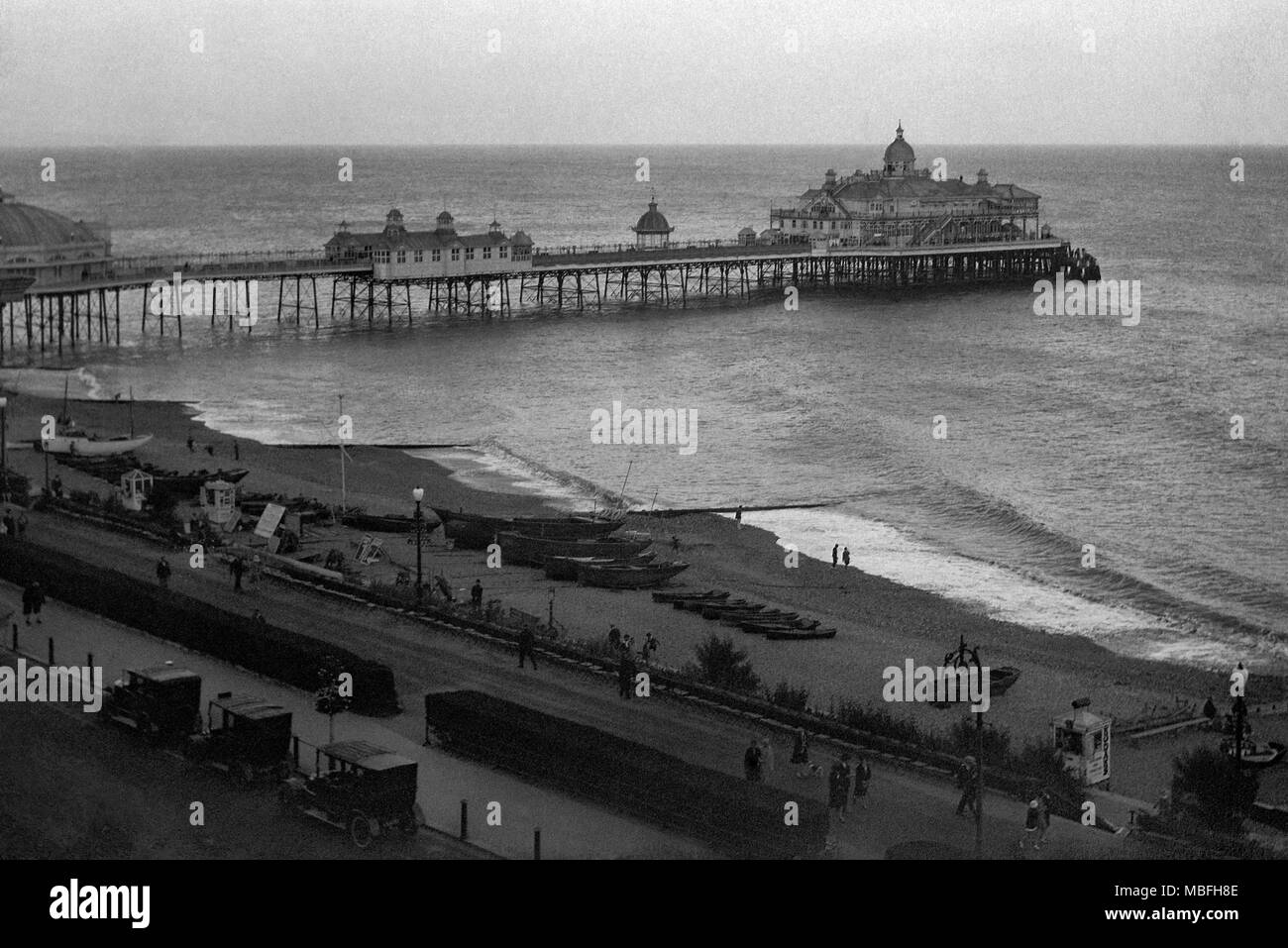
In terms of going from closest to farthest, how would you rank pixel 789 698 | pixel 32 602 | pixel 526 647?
pixel 789 698
pixel 526 647
pixel 32 602

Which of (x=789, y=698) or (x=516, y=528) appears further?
(x=516, y=528)

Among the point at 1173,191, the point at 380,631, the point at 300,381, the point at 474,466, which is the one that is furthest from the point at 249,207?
the point at 380,631

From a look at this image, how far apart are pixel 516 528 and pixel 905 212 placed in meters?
61.4

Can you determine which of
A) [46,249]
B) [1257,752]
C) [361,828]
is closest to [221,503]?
[361,828]

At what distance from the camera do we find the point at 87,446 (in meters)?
41.6

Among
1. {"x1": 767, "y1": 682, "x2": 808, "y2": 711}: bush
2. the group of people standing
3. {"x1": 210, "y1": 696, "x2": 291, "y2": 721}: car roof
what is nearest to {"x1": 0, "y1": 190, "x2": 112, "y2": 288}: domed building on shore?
the group of people standing

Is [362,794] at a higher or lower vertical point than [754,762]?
higher

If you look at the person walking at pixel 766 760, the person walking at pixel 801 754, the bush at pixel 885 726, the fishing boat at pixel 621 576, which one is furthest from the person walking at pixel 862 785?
the fishing boat at pixel 621 576

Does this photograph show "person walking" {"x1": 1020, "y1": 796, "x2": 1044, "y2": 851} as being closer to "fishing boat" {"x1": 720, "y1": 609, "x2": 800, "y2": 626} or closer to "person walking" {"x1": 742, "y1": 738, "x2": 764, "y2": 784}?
"person walking" {"x1": 742, "y1": 738, "x2": 764, "y2": 784}

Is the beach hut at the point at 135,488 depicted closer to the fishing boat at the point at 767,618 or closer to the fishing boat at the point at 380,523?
the fishing boat at the point at 380,523

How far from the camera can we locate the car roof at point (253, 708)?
723 inches

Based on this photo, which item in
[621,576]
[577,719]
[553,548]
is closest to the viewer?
[577,719]

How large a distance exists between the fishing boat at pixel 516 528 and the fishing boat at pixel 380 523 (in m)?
0.73

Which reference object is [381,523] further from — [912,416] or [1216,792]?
[912,416]
